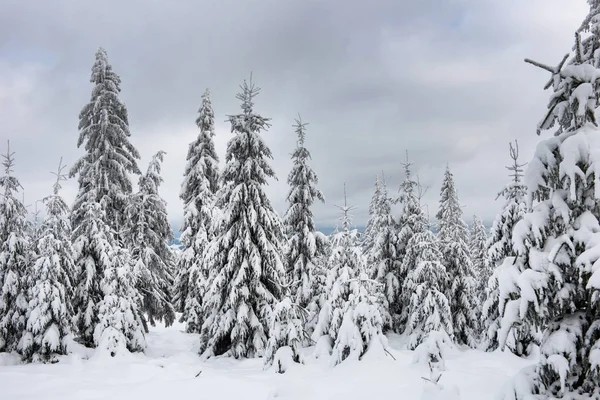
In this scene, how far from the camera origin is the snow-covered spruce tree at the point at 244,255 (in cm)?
1639

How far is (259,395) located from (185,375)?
370 centimetres

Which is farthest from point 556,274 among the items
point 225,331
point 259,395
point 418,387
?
point 225,331

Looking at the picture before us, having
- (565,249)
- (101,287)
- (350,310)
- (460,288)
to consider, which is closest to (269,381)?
(350,310)

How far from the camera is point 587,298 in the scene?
464cm

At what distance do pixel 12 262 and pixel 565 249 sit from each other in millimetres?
21006

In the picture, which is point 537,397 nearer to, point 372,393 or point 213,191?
point 372,393

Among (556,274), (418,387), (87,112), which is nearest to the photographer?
(556,274)

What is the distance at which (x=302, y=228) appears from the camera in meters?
20.9

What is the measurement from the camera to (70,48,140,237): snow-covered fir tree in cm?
1994

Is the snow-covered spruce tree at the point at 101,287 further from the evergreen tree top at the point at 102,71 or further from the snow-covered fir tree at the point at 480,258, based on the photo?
the snow-covered fir tree at the point at 480,258

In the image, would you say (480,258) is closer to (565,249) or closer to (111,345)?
(111,345)

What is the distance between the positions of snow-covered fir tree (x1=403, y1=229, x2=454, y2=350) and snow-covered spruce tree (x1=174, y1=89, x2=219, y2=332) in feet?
41.9

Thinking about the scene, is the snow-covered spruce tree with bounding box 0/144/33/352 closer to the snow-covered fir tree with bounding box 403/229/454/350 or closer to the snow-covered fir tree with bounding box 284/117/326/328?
the snow-covered fir tree with bounding box 284/117/326/328

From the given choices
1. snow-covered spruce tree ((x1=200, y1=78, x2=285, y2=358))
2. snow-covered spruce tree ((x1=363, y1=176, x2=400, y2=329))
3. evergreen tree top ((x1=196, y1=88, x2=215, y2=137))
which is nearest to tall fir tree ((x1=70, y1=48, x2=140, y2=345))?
evergreen tree top ((x1=196, y1=88, x2=215, y2=137))
